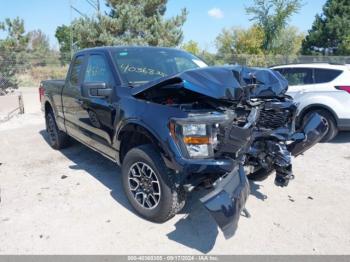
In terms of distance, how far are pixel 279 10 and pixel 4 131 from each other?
38.6 meters

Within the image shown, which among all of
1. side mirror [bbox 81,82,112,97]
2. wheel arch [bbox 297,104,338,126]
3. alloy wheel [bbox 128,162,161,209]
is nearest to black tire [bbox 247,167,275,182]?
alloy wheel [bbox 128,162,161,209]

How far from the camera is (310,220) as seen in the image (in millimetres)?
3736

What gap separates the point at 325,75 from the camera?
7168 millimetres

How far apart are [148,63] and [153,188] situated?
174 cm

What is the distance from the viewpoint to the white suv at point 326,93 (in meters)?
6.83

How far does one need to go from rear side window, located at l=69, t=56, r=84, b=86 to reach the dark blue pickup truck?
0.43 m

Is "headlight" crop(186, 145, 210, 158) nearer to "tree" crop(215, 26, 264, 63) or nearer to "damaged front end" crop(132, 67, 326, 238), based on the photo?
"damaged front end" crop(132, 67, 326, 238)

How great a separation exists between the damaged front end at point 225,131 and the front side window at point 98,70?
788 millimetres

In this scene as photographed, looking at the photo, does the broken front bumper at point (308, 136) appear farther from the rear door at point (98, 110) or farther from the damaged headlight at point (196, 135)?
the rear door at point (98, 110)

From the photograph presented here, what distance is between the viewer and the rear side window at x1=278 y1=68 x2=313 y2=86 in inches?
291

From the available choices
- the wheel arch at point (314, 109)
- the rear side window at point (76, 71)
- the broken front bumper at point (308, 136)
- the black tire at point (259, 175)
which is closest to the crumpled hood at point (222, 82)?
the broken front bumper at point (308, 136)

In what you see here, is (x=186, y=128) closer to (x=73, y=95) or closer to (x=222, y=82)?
(x=222, y=82)

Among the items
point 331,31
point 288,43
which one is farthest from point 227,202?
point 288,43

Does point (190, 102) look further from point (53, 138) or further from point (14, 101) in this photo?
point (14, 101)
